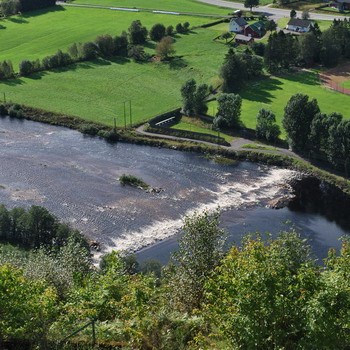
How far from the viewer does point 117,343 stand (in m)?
39.2

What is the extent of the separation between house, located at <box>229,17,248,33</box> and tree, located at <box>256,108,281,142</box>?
239 feet

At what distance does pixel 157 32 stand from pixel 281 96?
180 ft

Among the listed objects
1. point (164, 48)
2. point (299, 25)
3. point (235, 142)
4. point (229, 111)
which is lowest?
point (235, 142)

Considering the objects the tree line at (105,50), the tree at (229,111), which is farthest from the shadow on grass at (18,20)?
the tree at (229,111)

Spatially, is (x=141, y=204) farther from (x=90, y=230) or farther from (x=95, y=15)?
(x=95, y=15)

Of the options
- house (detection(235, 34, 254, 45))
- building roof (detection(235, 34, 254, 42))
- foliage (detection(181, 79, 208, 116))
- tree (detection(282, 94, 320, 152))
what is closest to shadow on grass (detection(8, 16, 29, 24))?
building roof (detection(235, 34, 254, 42))

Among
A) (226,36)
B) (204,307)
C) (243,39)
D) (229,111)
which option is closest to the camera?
(204,307)

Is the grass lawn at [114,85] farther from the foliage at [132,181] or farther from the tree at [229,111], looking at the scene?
the foliage at [132,181]

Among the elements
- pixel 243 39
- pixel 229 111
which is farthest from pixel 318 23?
pixel 229 111

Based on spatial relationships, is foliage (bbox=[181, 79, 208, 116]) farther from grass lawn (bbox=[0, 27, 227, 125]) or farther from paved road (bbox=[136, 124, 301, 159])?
paved road (bbox=[136, 124, 301, 159])

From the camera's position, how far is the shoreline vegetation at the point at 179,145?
102938 millimetres

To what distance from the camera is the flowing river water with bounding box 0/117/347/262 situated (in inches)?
3415

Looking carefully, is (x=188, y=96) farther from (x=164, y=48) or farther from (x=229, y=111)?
(x=164, y=48)

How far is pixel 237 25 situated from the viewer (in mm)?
179000
